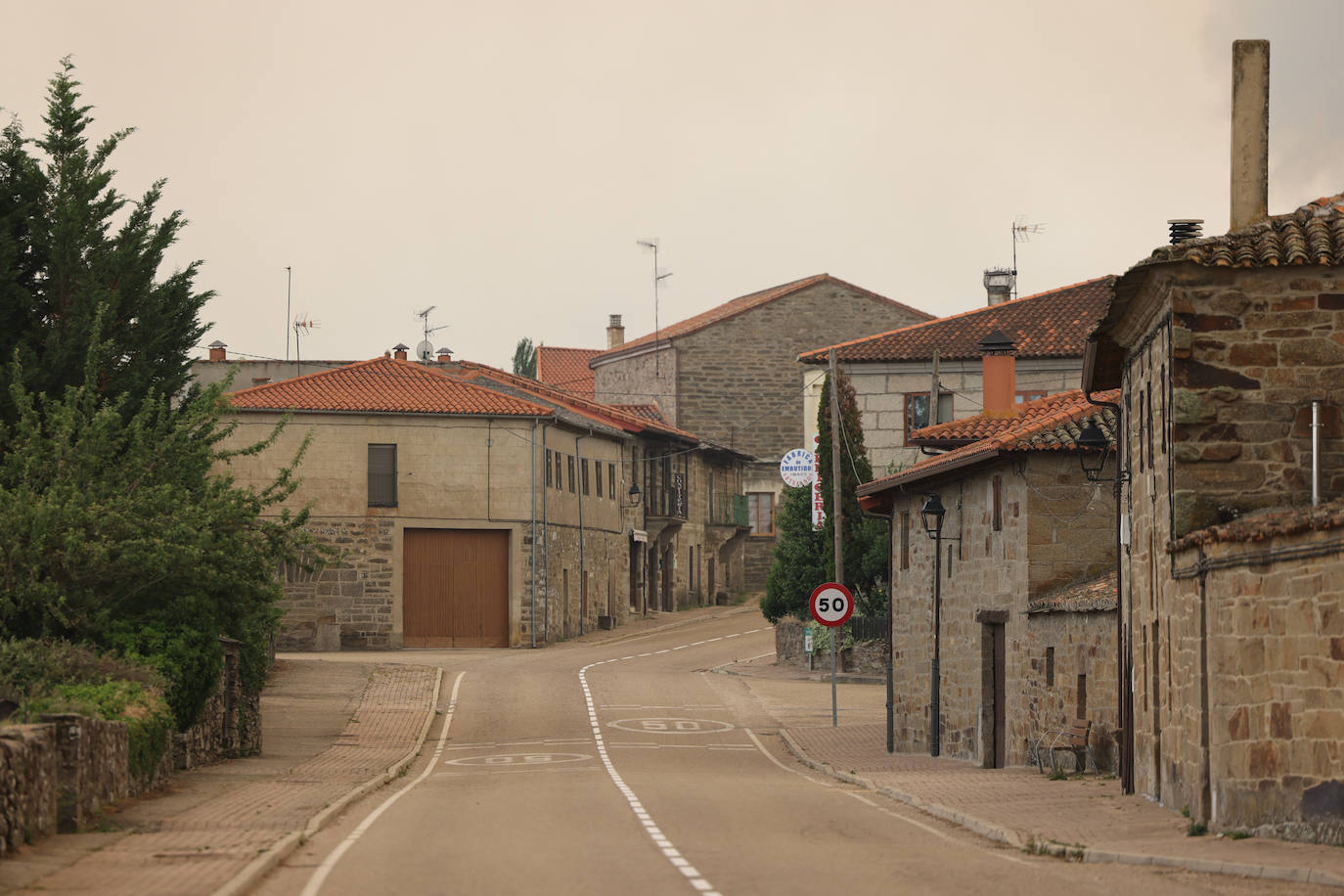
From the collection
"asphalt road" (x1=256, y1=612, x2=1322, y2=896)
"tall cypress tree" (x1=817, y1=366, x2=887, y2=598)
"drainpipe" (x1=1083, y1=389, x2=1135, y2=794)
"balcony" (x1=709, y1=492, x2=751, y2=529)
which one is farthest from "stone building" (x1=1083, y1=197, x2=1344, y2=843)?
"balcony" (x1=709, y1=492, x2=751, y2=529)

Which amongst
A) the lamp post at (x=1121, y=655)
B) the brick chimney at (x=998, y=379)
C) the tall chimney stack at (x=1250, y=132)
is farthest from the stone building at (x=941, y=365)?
the tall chimney stack at (x=1250, y=132)

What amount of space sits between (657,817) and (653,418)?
52925mm

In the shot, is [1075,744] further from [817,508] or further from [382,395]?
[382,395]

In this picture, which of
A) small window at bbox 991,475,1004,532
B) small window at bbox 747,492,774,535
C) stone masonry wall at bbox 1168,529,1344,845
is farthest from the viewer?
small window at bbox 747,492,774,535

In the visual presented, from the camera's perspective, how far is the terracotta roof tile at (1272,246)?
17.1 m

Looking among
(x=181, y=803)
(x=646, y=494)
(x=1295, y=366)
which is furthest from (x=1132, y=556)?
(x=646, y=494)

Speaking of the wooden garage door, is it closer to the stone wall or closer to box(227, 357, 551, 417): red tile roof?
box(227, 357, 551, 417): red tile roof

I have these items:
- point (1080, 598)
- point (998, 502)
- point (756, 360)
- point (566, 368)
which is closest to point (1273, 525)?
point (1080, 598)

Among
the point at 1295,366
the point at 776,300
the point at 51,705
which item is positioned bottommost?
the point at 51,705

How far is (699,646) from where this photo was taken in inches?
2122

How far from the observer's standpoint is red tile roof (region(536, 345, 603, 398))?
87.6 m

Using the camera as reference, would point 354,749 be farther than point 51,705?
Yes

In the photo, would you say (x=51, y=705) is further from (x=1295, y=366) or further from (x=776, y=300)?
(x=776, y=300)

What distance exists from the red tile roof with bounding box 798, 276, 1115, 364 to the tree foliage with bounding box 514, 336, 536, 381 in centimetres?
4682
